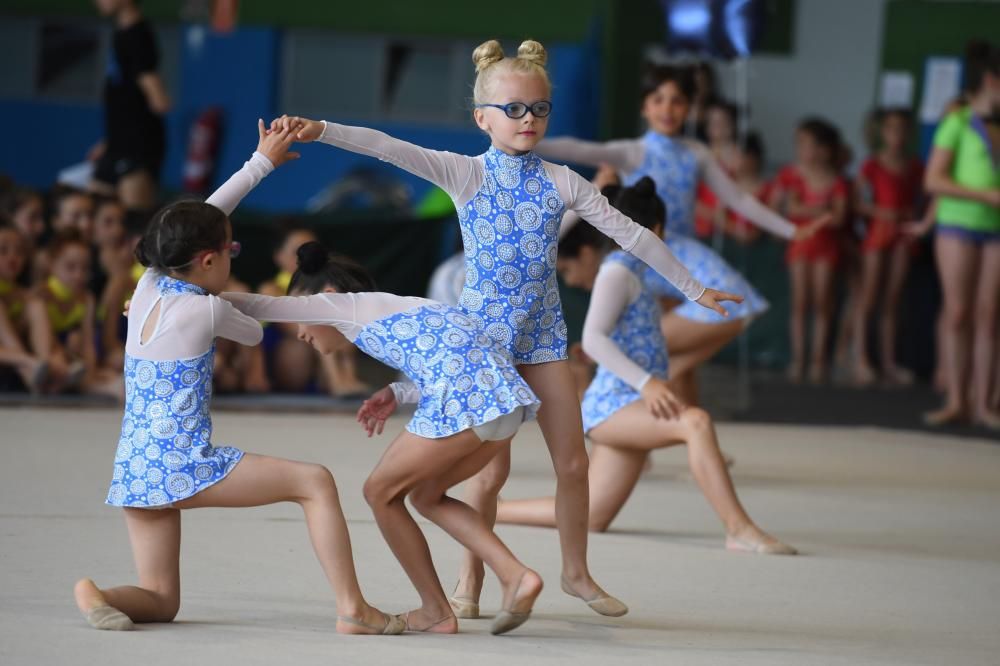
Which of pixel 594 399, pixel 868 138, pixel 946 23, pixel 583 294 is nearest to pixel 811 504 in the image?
pixel 594 399

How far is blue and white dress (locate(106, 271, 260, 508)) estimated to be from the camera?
308 centimetres

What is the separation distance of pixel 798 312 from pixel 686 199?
4.43 metres

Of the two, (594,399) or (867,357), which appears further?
(867,357)

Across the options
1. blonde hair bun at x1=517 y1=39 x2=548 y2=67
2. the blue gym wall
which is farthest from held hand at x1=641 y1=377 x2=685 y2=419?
the blue gym wall

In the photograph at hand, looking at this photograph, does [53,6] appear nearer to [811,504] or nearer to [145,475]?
[811,504]

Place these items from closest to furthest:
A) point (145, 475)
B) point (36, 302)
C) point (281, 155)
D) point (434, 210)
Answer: point (145, 475)
point (281, 155)
point (36, 302)
point (434, 210)

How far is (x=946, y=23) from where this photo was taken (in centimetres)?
1296

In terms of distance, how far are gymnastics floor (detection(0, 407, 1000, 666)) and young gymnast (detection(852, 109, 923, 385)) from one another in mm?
3642

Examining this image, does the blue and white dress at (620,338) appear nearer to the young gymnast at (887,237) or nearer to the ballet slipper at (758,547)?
the ballet slipper at (758,547)

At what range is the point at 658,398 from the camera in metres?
4.31

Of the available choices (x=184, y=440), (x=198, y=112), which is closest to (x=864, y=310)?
(x=184, y=440)

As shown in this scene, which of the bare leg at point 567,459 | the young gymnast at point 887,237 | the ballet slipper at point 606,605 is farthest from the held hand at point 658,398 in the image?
the young gymnast at point 887,237

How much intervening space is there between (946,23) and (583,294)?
19.8 ft

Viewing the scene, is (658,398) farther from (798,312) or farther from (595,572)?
(798,312)
